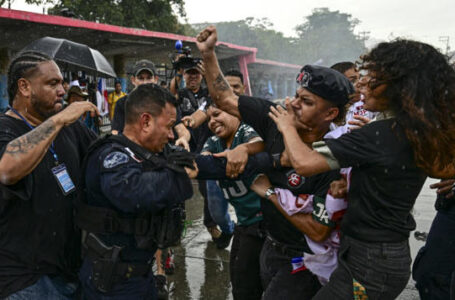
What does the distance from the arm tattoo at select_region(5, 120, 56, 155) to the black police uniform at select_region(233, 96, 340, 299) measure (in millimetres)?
1165

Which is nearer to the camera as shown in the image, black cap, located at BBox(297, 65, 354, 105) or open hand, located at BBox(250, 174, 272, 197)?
black cap, located at BBox(297, 65, 354, 105)

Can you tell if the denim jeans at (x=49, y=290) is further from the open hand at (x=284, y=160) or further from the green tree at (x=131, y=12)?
the green tree at (x=131, y=12)

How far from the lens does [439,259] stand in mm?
2633

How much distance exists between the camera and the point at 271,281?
2.41 metres

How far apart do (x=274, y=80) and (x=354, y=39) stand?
179 feet

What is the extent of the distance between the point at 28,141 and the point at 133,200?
2.13 feet

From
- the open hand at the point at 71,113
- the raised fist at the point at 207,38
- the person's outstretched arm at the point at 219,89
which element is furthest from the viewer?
the person's outstretched arm at the point at 219,89

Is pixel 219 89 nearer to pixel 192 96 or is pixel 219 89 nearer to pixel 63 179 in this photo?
pixel 63 179

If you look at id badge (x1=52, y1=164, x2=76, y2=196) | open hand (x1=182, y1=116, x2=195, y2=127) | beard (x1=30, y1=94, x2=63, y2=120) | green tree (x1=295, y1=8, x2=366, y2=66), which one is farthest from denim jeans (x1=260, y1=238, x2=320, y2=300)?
green tree (x1=295, y1=8, x2=366, y2=66)

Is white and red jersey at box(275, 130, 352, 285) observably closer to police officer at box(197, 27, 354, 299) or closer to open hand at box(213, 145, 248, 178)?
police officer at box(197, 27, 354, 299)

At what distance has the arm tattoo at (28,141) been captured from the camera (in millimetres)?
1937

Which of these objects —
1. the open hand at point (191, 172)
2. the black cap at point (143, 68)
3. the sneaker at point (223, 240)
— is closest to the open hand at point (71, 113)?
the open hand at point (191, 172)

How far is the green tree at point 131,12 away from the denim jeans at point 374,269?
21.6 meters

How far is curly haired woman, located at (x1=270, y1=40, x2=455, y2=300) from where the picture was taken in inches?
69.4
